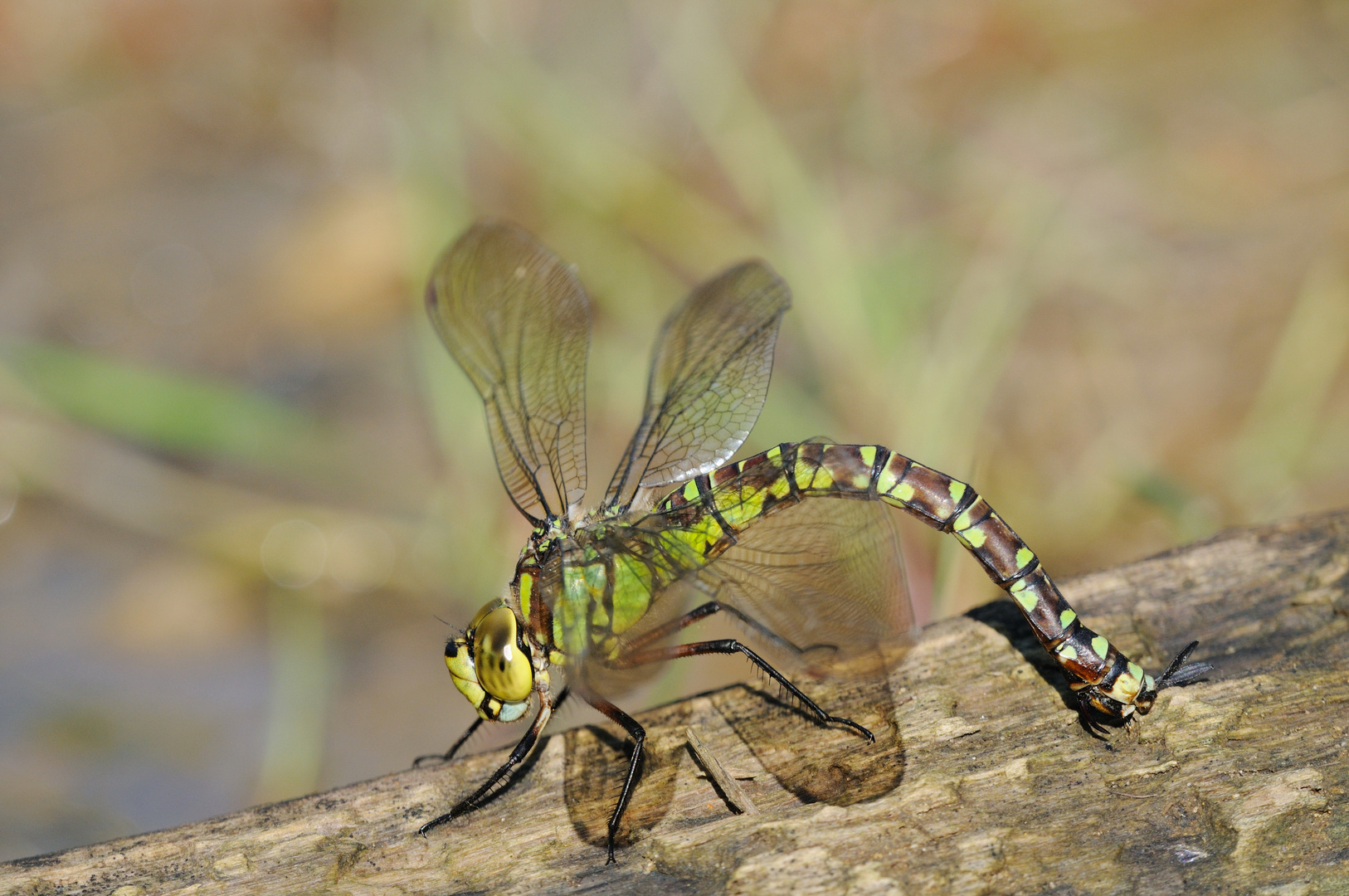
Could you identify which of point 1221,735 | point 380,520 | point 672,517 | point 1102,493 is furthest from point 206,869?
point 1102,493

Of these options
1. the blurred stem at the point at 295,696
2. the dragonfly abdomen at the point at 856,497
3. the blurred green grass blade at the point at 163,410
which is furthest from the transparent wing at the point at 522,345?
the blurred green grass blade at the point at 163,410

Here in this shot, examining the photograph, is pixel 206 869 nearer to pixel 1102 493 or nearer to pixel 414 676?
pixel 414 676

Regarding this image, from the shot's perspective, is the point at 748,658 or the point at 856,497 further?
the point at 856,497

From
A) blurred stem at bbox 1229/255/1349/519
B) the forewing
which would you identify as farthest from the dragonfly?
blurred stem at bbox 1229/255/1349/519

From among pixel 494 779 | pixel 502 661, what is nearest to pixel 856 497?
pixel 502 661

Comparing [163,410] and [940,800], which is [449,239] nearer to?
[163,410]

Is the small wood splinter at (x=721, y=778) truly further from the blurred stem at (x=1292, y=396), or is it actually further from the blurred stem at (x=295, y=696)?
the blurred stem at (x=1292, y=396)
